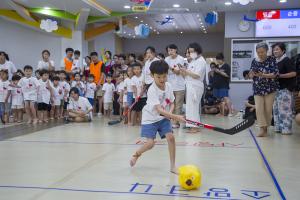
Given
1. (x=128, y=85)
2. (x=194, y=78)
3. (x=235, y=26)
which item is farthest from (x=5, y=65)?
(x=235, y=26)

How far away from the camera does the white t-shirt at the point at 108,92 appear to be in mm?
9438

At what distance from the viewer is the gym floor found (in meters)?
2.97

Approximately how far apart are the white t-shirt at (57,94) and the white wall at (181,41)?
14.1 meters

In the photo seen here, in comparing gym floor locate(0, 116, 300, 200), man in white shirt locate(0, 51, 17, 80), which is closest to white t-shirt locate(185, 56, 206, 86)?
gym floor locate(0, 116, 300, 200)

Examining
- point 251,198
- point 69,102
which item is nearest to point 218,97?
point 69,102

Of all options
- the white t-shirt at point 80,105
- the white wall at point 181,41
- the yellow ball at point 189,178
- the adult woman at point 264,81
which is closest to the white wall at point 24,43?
the white t-shirt at point 80,105

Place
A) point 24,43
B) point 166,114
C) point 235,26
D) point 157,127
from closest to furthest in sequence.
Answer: point 166,114
point 157,127
point 235,26
point 24,43

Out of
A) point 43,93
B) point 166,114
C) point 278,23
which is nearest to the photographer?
point 166,114

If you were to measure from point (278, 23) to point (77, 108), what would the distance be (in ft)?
24.0

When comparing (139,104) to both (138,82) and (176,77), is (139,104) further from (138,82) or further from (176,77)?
(176,77)

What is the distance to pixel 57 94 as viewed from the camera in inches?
333

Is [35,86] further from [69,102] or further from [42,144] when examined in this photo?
[42,144]

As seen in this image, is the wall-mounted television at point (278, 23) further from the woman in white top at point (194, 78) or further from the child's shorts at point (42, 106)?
the child's shorts at point (42, 106)

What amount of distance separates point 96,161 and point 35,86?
4.41m
